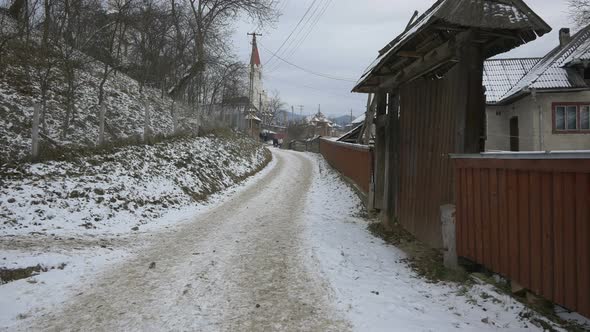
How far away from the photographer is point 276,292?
17.0 feet

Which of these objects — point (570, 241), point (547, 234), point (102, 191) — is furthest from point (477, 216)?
point (102, 191)

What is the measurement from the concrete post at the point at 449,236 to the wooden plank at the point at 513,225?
1203 millimetres

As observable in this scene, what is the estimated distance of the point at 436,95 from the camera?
7121mm

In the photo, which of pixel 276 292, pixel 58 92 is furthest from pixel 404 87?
pixel 58 92

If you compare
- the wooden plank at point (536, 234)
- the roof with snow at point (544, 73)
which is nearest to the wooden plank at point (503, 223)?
the wooden plank at point (536, 234)

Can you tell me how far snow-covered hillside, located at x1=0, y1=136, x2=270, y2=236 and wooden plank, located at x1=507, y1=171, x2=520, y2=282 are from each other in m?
7.09

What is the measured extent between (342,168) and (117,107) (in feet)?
35.3

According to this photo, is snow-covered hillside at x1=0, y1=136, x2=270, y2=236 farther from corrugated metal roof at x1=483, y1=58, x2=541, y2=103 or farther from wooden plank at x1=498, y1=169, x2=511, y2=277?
corrugated metal roof at x1=483, y1=58, x2=541, y2=103

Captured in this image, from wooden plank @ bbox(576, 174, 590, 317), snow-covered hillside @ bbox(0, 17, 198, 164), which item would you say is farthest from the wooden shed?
snow-covered hillside @ bbox(0, 17, 198, 164)

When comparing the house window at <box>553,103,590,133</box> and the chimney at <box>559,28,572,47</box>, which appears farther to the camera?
the chimney at <box>559,28,572,47</box>

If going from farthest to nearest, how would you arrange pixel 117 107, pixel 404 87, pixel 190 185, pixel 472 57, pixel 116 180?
pixel 117 107, pixel 190 185, pixel 116 180, pixel 404 87, pixel 472 57

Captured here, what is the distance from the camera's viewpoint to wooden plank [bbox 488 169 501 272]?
15.8 feet

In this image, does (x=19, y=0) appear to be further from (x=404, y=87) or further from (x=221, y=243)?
(x=404, y=87)

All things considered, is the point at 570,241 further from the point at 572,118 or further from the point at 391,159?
the point at 572,118
